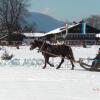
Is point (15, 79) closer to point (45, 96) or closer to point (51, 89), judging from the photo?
point (51, 89)

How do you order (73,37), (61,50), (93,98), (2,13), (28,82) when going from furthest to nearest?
1. (73,37)
2. (2,13)
3. (61,50)
4. (28,82)
5. (93,98)

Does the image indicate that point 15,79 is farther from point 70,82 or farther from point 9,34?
point 9,34

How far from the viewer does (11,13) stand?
234 feet

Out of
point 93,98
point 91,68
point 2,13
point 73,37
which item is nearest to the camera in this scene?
point 93,98

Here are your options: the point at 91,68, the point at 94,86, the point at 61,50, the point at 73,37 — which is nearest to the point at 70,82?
the point at 94,86

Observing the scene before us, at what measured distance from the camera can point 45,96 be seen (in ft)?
32.0

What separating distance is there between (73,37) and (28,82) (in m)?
73.4

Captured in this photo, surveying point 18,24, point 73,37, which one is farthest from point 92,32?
point 18,24

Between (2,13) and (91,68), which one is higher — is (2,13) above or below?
above

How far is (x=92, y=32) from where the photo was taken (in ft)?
284

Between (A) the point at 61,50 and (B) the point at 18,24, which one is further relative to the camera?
(B) the point at 18,24

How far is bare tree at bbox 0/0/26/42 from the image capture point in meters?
70.7

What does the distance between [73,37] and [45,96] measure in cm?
7617

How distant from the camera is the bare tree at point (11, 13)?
232 feet
